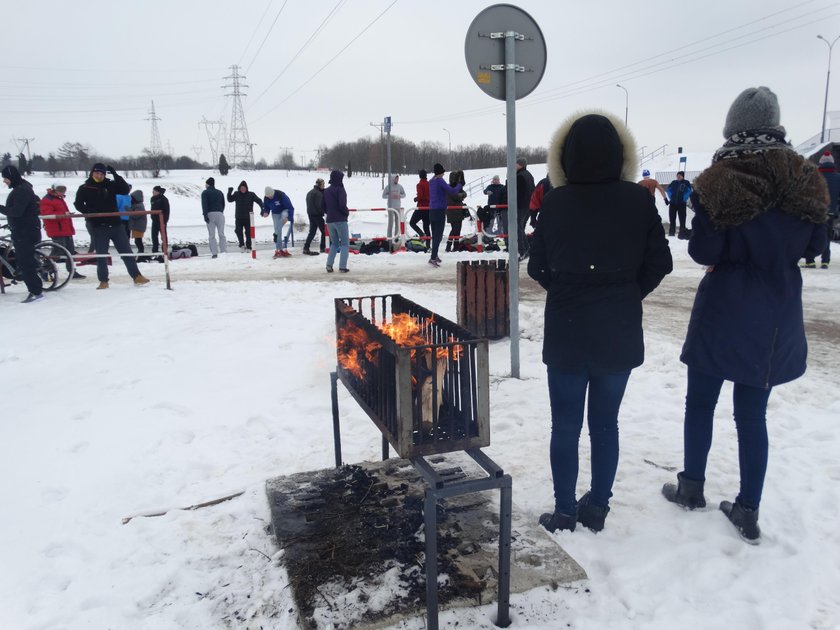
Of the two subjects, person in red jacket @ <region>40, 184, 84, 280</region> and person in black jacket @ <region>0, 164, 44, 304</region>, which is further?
person in red jacket @ <region>40, 184, 84, 280</region>

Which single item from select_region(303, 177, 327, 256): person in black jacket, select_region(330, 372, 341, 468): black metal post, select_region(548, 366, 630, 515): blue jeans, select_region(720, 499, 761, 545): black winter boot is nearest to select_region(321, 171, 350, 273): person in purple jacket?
select_region(303, 177, 327, 256): person in black jacket

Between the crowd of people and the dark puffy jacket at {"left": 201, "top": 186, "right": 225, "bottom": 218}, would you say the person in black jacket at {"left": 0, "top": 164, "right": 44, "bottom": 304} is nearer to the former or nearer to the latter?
the dark puffy jacket at {"left": 201, "top": 186, "right": 225, "bottom": 218}

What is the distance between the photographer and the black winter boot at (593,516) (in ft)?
10.6

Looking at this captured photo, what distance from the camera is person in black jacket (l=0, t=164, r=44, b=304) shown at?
8.52 m

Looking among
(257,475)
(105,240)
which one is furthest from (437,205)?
(257,475)

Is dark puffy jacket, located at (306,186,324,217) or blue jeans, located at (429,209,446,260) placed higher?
dark puffy jacket, located at (306,186,324,217)

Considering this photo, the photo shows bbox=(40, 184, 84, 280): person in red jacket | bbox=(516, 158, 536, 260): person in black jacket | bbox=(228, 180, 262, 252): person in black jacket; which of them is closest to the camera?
bbox=(40, 184, 84, 280): person in red jacket

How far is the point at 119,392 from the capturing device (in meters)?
5.48

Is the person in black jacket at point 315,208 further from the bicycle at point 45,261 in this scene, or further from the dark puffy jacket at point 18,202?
the dark puffy jacket at point 18,202

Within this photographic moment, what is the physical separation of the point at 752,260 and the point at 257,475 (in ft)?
10.5

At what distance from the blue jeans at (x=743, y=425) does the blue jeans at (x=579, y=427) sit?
1.68ft

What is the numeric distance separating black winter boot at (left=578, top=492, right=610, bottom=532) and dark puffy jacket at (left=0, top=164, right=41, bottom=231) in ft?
28.6

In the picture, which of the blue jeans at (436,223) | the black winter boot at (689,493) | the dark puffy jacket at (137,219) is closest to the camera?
the black winter boot at (689,493)

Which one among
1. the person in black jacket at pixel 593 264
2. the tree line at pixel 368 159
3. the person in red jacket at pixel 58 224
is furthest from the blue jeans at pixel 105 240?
the tree line at pixel 368 159
